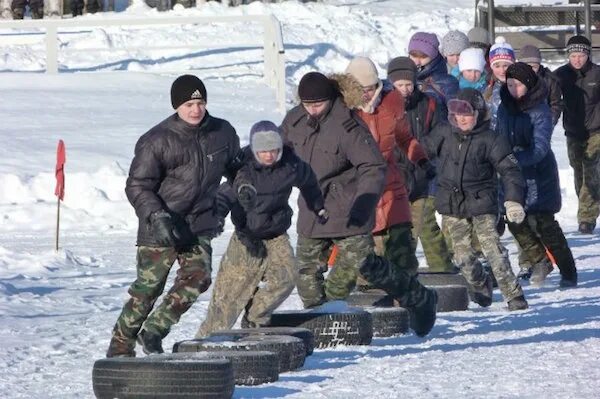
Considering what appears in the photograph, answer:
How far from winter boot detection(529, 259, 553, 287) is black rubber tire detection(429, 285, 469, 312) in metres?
1.77

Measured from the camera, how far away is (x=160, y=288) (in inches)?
359

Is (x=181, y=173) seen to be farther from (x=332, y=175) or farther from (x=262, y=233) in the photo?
(x=332, y=175)

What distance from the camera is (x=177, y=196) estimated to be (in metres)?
9.00

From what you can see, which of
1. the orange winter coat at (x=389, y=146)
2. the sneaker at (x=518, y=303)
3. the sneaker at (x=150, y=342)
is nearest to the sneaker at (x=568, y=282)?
the sneaker at (x=518, y=303)

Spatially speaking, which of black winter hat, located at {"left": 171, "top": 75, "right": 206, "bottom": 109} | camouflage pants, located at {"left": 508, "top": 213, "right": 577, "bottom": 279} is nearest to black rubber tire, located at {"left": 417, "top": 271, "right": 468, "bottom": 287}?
camouflage pants, located at {"left": 508, "top": 213, "right": 577, "bottom": 279}

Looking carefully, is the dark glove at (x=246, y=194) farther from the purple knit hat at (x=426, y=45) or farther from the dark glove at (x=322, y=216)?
the purple knit hat at (x=426, y=45)

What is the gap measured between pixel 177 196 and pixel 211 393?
1499mm

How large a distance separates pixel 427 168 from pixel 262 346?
8.96ft

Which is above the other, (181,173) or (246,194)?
(181,173)

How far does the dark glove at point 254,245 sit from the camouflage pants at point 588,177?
25.9ft

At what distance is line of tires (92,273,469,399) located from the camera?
7.79 meters

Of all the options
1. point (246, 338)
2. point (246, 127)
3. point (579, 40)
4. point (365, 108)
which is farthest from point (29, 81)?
point (246, 338)

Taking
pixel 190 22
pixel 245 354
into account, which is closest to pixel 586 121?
pixel 245 354

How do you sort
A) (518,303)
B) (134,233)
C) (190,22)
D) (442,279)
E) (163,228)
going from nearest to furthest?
(163,228)
(518,303)
(442,279)
(134,233)
(190,22)
